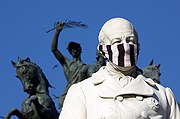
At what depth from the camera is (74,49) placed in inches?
1110

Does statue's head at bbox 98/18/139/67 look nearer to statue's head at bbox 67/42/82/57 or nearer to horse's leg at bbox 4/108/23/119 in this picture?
horse's leg at bbox 4/108/23/119

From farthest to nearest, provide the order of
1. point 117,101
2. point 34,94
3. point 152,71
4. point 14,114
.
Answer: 1. point 34,94
2. point 14,114
3. point 152,71
4. point 117,101

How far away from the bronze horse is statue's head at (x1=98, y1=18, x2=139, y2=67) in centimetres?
1778

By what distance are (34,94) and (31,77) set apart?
0.51m

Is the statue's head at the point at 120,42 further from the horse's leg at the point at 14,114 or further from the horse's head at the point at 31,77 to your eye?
the horse's head at the point at 31,77

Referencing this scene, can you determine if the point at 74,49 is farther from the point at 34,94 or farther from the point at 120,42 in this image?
the point at 120,42

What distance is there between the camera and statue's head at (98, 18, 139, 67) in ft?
29.4

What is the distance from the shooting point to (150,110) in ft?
29.0

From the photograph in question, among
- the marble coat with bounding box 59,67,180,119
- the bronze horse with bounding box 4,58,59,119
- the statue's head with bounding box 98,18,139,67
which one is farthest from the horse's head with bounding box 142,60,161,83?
the statue's head with bounding box 98,18,139,67

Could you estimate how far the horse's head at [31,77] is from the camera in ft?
90.4

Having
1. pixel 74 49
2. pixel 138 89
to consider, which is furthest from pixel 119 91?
pixel 74 49

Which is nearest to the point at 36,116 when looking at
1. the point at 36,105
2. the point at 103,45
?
the point at 36,105

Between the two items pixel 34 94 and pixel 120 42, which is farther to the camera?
pixel 34 94

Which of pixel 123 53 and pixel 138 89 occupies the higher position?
pixel 123 53
